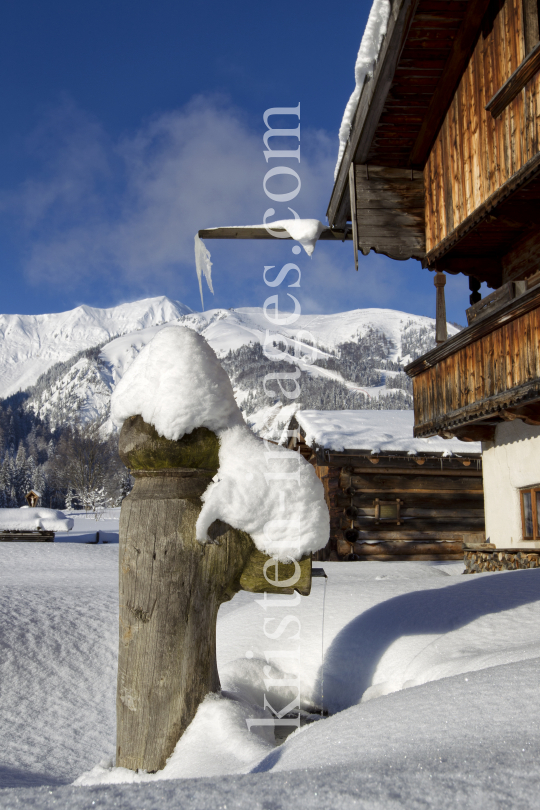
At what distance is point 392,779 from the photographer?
99 cm

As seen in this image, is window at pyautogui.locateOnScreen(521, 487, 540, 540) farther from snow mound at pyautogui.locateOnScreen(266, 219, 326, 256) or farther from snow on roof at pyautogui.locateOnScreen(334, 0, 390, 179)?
snow on roof at pyautogui.locateOnScreen(334, 0, 390, 179)

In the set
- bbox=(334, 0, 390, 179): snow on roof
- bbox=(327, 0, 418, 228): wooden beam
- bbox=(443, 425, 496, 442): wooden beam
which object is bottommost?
bbox=(443, 425, 496, 442): wooden beam

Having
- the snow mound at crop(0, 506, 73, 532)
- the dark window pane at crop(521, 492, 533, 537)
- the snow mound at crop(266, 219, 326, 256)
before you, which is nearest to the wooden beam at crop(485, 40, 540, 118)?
the snow mound at crop(266, 219, 326, 256)

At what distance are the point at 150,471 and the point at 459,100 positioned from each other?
Answer: 6.07 meters

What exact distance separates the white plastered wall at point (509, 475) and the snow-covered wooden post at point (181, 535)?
6.44 meters

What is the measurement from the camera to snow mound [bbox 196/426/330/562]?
2.36 m

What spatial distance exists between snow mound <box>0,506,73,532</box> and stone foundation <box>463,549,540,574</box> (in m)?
14.7

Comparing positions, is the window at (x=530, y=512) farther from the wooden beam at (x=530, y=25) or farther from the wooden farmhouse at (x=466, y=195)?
the wooden beam at (x=530, y=25)

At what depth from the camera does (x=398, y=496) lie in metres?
13.5

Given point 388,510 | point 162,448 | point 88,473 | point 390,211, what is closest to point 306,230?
point 390,211

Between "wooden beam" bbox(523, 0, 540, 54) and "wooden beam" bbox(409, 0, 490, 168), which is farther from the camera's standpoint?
"wooden beam" bbox(409, 0, 490, 168)

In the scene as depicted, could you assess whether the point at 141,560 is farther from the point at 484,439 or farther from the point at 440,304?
the point at 484,439

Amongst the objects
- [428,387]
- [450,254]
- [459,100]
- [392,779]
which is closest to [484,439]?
[428,387]

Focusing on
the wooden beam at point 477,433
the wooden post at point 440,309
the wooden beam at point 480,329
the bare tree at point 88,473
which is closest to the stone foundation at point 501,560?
the wooden beam at point 477,433
